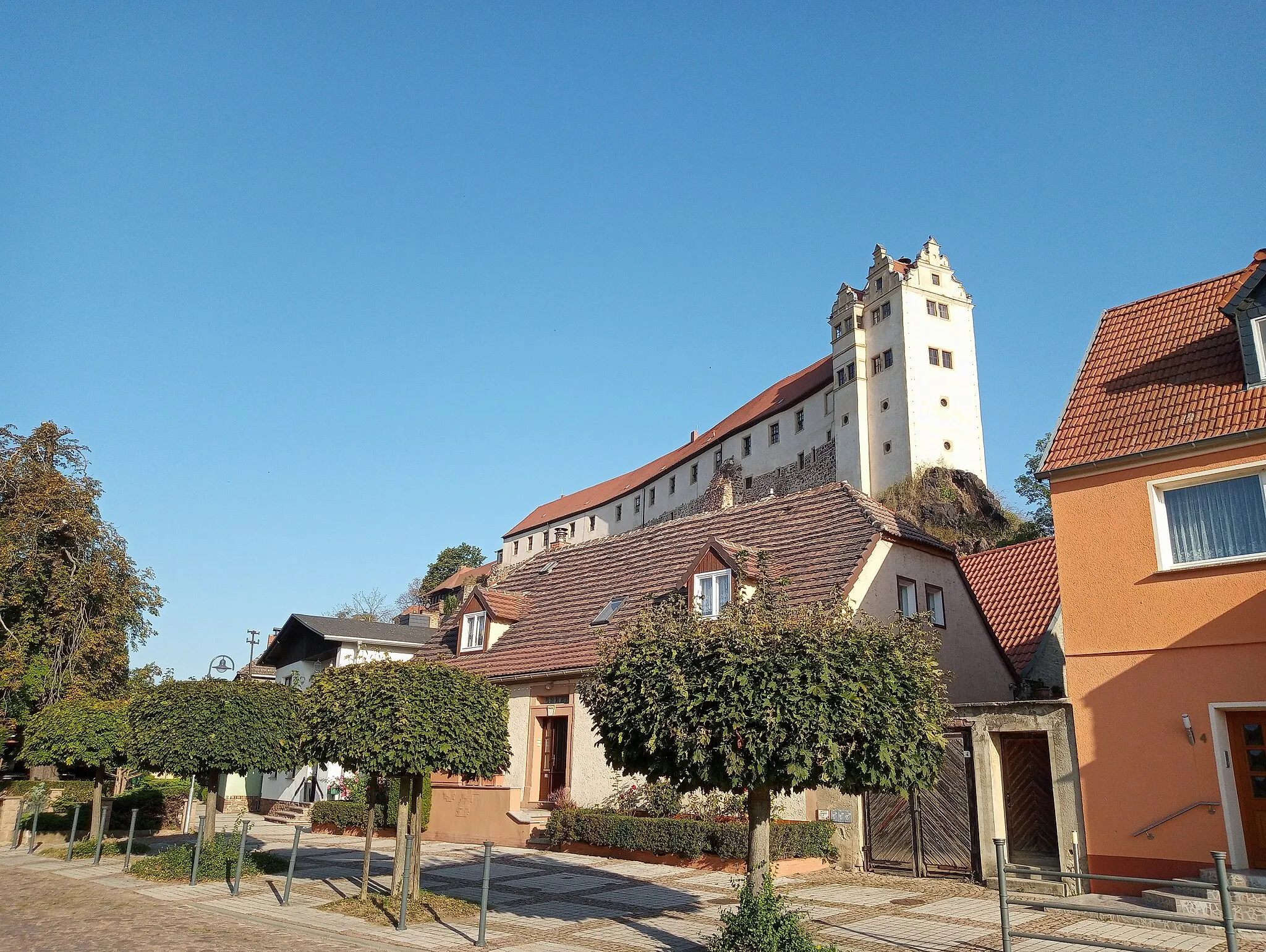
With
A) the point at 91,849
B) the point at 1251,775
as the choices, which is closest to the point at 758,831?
the point at 1251,775

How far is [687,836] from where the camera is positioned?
17.3m

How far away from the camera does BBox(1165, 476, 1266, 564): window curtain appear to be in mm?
13492

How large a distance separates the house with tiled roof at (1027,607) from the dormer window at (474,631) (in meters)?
13.7

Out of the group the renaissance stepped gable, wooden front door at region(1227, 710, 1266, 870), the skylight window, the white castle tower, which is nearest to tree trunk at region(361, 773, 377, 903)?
the skylight window

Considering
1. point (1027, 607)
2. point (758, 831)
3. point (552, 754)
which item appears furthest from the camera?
point (1027, 607)

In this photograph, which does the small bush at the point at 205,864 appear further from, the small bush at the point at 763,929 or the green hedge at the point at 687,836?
the small bush at the point at 763,929

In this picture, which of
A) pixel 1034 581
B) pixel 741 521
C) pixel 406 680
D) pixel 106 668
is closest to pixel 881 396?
pixel 1034 581

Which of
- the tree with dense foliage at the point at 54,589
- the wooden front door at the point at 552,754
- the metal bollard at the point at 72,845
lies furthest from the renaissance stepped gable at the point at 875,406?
the metal bollard at the point at 72,845

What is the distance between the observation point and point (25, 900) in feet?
47.2

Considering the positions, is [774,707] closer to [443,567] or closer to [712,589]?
[712,589]

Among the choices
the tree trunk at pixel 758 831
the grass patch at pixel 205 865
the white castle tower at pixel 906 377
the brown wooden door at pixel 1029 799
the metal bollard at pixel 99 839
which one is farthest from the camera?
the white castle tower at pixel 906 377

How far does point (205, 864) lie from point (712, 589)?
11.3 meters

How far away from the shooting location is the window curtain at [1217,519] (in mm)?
13492

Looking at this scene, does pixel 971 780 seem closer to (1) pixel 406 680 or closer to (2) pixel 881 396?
(1) pixel 406 680
